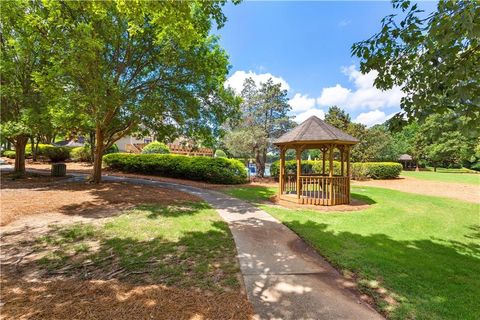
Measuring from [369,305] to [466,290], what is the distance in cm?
187

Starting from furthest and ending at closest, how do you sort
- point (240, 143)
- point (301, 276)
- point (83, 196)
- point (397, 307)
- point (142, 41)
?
point (240, 143) → point (142, 41) → point (83, 196) → point (301, 276) → point (397, 307)

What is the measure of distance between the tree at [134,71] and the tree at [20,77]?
2030 mm

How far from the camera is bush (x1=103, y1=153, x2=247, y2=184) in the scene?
1622 cm

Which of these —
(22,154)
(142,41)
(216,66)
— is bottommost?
(22,154)

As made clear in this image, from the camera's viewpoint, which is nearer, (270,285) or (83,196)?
(270,285)

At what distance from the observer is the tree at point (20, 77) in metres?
10.5

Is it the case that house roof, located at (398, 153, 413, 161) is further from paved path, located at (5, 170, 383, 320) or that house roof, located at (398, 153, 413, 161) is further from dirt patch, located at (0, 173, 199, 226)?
paved path, located at (5, 170, 383, 320)

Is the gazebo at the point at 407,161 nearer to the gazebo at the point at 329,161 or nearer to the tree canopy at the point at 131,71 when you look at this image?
the gazebo at the point at 329,161

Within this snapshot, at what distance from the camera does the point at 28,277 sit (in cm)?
404

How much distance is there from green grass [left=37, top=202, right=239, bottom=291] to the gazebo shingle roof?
17.6ft

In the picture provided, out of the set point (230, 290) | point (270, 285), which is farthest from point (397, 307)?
point (230, 290)

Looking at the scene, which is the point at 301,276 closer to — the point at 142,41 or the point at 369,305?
the point at 369,305

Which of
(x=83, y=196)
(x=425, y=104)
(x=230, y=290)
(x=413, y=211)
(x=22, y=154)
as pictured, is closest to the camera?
(x=425, y=104)

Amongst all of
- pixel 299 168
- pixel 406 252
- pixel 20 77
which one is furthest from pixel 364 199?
pixel 20 77
